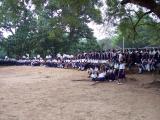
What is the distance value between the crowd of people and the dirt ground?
1315 mm

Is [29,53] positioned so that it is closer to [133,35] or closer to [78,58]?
[78,58]

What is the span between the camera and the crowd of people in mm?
23672

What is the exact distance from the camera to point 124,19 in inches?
988

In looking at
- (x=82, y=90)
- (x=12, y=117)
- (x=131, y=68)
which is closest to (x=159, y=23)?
(x=131, y=68)

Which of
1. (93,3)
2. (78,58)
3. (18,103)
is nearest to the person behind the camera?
(18,103)

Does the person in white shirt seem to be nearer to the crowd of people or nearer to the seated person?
the crowd of people

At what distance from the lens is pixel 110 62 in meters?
27.8

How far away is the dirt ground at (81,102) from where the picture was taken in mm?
12922

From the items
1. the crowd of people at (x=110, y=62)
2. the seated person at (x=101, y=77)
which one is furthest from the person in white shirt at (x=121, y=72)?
the seated person at (x=101, y=77)

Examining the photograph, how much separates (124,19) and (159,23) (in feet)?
8.72

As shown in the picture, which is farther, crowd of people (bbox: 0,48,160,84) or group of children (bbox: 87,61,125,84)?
crowd of people (bbox: 0,48,160,84)

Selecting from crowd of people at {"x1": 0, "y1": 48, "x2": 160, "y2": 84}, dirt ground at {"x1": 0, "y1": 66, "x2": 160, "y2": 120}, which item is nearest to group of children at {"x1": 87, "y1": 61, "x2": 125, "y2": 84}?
crowd of people at {"x1": 0, "y1": 48, "x2": 160, "y2": 84}

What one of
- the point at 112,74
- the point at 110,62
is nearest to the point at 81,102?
the point at 112,74

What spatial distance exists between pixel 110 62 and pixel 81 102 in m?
12.3
